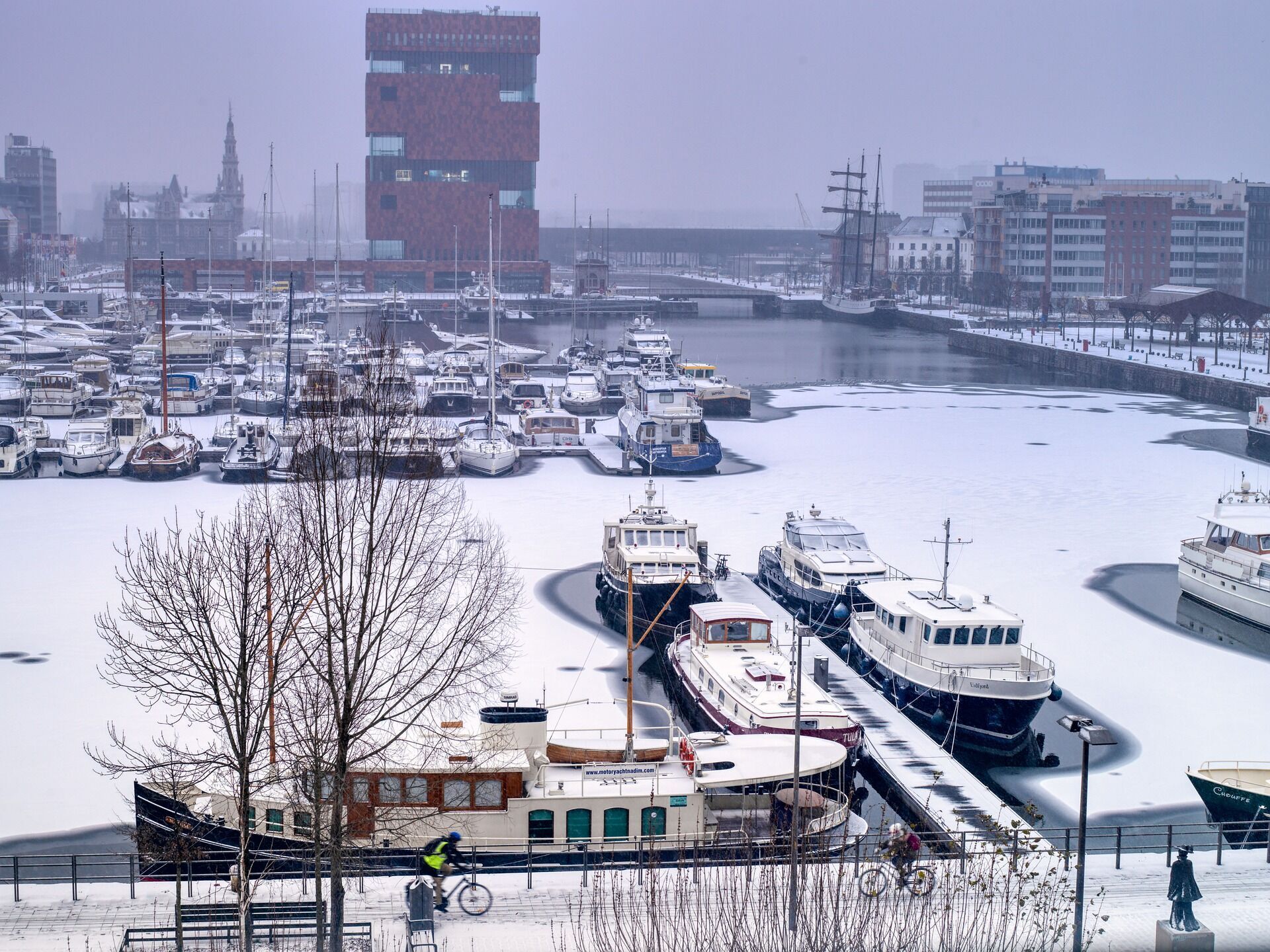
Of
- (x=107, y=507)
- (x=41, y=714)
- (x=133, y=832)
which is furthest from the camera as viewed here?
(x=107, y=507)

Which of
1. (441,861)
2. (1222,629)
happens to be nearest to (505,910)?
(441,861)

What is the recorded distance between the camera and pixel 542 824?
13.8m

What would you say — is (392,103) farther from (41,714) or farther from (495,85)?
(41,714)

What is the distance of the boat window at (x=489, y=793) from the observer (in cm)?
1370

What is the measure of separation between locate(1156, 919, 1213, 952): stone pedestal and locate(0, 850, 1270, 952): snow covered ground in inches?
8.0

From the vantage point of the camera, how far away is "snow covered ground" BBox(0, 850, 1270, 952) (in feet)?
36.6

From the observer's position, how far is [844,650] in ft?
74.1

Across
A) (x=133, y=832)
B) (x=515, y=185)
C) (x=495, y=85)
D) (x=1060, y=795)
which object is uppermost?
(x=495, y=85)

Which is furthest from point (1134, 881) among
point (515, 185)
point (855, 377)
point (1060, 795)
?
point (515, 185)

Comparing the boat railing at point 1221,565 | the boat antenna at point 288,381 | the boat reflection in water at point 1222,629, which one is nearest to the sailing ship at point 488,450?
the boat antenna at point 288,381

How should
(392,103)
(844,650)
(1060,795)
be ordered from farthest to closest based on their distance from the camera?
1. (392,103)
2. (844,650)
3. (1060,795)

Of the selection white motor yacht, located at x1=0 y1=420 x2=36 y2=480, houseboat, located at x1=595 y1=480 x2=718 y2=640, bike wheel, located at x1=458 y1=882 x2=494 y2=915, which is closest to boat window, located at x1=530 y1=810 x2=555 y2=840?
bike wheel, located at x1=458 y1=882 x2=494 y2=915

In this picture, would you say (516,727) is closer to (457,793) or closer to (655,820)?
(457,793)

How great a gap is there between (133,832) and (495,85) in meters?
105
